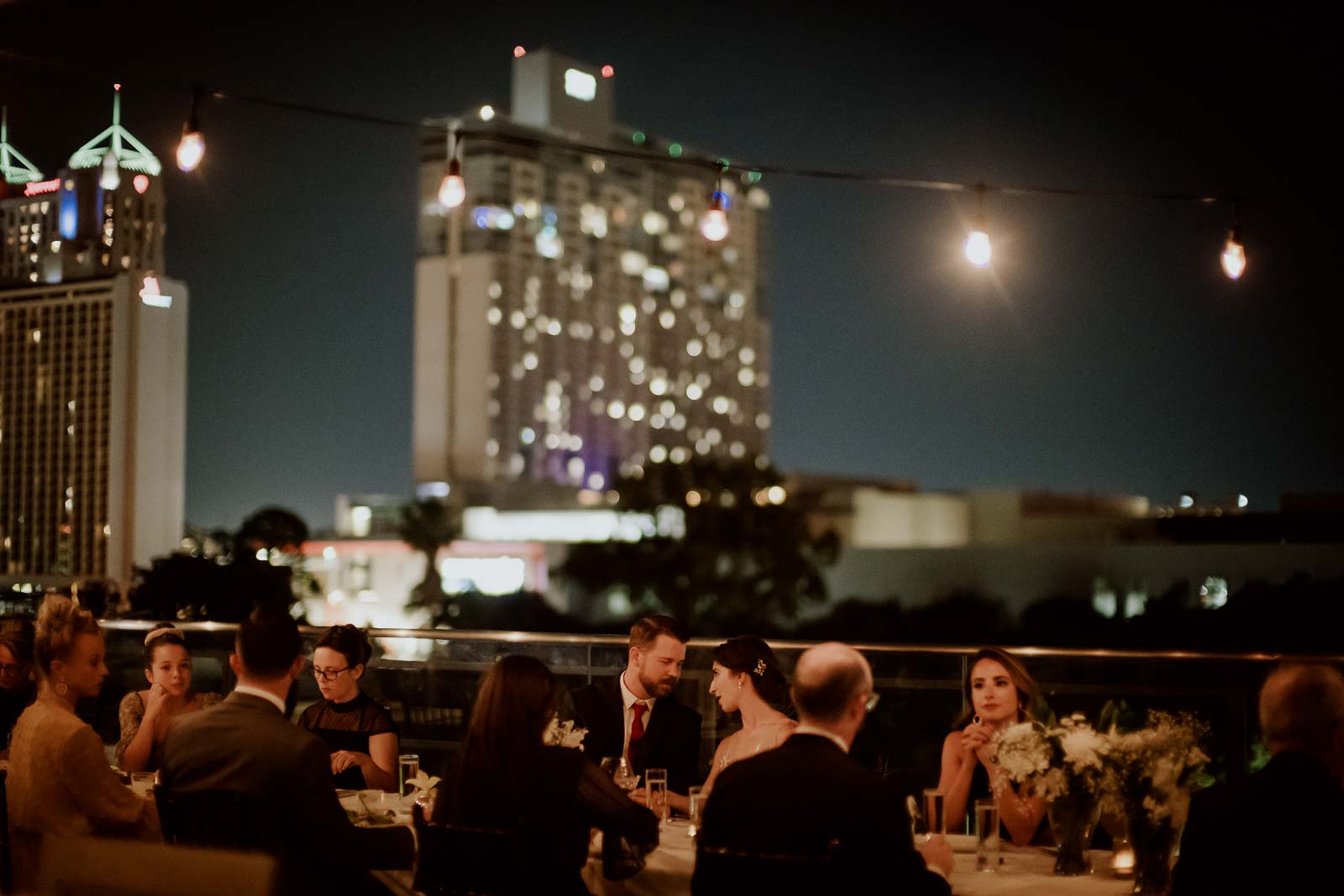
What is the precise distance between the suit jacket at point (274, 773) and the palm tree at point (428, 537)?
218 feet

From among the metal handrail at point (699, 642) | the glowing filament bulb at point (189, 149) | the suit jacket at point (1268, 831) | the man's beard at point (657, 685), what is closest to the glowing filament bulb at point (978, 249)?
the metal handrail at point (699, 642)

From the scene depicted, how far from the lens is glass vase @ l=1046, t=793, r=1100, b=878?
3686mm

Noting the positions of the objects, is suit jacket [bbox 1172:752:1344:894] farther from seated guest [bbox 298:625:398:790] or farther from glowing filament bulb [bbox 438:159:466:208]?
glowing filament bulb [bbox 438:159:466:208]

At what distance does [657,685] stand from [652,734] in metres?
0.19

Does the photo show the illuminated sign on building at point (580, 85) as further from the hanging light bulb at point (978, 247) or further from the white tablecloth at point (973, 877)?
the white tablecloth at point (973, 877)

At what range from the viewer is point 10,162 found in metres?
10.5

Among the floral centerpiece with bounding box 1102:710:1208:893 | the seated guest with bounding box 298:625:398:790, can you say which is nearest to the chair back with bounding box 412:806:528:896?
the floral centerpiece with bounding box 1102:710:1208:893

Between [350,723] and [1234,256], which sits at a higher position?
[1234,256]

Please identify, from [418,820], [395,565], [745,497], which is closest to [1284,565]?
[745,497]

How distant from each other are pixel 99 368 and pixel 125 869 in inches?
647

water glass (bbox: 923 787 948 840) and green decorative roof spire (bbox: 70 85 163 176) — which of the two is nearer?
water glass (bbox: 923 787 948 840)

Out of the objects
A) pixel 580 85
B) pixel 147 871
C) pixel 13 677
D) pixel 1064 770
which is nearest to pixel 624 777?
pixel 1064 770

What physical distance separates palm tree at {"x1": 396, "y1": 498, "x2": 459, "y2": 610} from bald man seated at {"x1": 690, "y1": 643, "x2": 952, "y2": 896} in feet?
220

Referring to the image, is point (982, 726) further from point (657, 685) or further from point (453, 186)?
point (453, 186)
